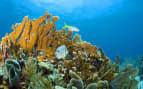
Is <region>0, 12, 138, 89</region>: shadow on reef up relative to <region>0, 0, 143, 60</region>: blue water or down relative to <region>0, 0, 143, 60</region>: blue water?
down

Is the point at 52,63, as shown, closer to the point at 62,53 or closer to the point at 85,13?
the point at 62,53

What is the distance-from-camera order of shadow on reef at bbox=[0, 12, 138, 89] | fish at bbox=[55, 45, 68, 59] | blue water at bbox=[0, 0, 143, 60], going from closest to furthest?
shadow on reef at bbox=[0, 12, 138, 89]
fish at bbox=[55, 45, 68, 59]
blue water at bbox=[0, 0, 143, 60]

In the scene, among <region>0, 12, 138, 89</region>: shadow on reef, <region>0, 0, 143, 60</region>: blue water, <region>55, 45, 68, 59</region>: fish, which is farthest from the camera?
<region>0, 0, 143, 60</region>: blue water

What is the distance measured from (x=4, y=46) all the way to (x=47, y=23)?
5.14ft

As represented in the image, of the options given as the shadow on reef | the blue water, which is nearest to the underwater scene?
the shadow on reef

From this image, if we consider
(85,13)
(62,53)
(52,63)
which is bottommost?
(52,63)

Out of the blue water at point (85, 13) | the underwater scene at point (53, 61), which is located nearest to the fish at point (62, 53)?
the underwater scene at point (53, 61)

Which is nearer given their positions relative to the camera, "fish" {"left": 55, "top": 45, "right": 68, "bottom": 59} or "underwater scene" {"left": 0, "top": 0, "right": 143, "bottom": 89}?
"underwater scene" {"left": 0, "top": 0, "right": 143, "bottom": 89}

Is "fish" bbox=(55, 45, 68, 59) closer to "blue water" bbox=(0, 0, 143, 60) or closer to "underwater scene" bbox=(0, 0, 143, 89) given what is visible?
"underwater scene" bbox=(0, 0, 143, 89)

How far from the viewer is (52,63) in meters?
3.08

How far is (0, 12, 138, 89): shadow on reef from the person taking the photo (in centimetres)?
212

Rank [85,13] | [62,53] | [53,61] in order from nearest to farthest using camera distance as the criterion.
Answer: [53,61] → [62,53] → [85,13]

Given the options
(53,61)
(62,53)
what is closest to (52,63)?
(53,61)

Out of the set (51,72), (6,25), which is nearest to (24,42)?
(51,72)
